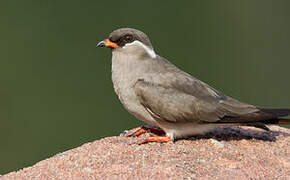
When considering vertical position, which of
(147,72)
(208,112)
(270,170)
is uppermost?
(147,72)

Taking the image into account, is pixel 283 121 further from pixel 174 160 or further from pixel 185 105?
pixel 174 160

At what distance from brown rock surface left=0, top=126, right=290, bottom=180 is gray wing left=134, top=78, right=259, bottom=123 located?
402 mm

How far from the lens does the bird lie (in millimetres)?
7969

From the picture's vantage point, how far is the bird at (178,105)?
26.1 feet

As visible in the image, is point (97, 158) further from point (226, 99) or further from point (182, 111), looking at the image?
point (226, 99)

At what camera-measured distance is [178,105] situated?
7988mm

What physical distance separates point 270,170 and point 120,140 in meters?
2.63

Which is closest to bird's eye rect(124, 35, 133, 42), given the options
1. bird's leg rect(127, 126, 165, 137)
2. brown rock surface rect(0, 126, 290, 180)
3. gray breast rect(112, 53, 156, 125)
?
gray breast rect(112, 53, 156, 125)

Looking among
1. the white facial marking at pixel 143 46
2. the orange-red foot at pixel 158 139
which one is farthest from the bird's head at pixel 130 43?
the orange-red foot at pixel 158 139

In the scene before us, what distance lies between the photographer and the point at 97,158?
22.7 feet

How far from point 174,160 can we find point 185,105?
143 cm

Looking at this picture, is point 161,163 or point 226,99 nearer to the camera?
point 161,163

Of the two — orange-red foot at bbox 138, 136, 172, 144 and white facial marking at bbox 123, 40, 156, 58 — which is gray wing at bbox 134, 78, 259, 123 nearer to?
orange-red foot at bbox 138, 136, 172, 144

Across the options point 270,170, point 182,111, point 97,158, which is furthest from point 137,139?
point 270,170
